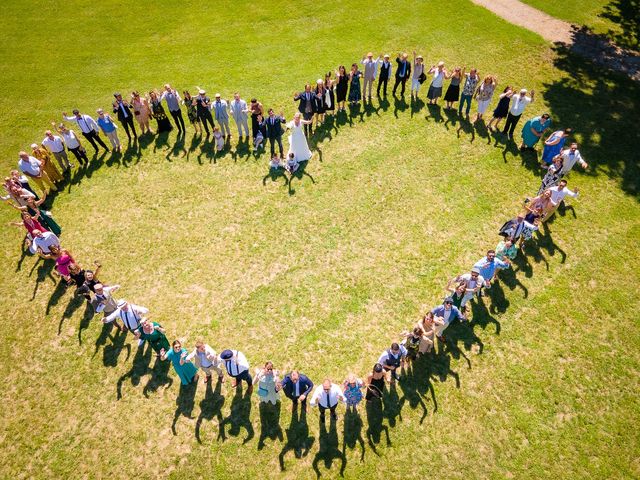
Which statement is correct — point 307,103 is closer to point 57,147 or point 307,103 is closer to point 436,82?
point 436,82

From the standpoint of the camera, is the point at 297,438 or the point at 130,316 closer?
the point at 297,438

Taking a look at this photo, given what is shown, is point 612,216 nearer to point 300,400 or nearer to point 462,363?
point 462,363

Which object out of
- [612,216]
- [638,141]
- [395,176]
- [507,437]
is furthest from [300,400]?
[638,141]

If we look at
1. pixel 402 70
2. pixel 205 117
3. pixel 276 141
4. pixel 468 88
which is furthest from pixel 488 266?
pixel 205 117

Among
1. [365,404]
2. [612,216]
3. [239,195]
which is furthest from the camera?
[239,195]

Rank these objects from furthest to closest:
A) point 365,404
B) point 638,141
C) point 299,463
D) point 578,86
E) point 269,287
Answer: point 578,86 → point 638,141 → point 269,287 → point 365,404 → point 299,463

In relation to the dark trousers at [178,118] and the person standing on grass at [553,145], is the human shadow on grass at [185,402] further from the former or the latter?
the person standing on grass at [553,145]
